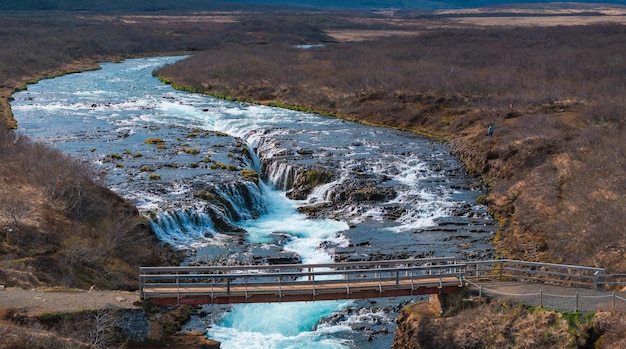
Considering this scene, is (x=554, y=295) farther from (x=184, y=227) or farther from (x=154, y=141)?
(x=154, y=141)

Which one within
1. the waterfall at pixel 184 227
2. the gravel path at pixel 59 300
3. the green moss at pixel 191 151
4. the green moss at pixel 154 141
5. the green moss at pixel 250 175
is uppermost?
the gravel path at pixel 59 300

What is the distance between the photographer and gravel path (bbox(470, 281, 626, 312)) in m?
25.9

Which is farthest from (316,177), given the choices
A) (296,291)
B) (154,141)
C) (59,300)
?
(59,300)

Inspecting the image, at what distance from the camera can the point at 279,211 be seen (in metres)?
48.9

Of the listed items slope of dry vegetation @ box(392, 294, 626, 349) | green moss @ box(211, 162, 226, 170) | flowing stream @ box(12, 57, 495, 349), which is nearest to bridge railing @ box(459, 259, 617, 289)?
slope of dry vegetation @ box(392, 294, 626, 349)

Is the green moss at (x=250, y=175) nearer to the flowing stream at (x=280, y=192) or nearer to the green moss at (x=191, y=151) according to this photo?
the flowing stream at (x=280, y=192)

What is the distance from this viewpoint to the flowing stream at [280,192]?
32.8 m

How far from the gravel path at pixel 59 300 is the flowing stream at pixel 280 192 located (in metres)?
5.36

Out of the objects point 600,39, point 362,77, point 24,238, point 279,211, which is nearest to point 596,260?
point 279,211

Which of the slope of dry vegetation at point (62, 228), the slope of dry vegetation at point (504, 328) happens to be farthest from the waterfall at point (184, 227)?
the slope of dry vegetation at point (504, 328)

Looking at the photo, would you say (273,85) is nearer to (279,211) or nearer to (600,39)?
(279,211)

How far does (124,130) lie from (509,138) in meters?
33.9

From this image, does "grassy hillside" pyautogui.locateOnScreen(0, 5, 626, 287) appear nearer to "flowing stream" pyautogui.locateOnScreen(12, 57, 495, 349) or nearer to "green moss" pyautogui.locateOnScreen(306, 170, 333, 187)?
"flowing stream" pyautogui.locateOnScreen(12, 57, 495, 349)

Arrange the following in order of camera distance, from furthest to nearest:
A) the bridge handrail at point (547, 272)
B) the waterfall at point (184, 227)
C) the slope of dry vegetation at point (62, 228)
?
the waterfall at point (184, 227) < the slope of dry vegetation at point (62, 228) < the bridge handrail at point (547, 272)
